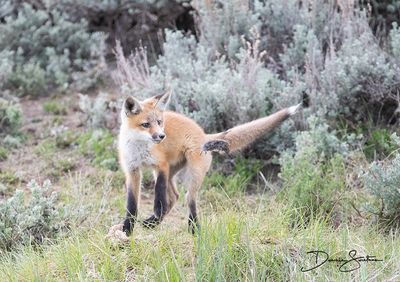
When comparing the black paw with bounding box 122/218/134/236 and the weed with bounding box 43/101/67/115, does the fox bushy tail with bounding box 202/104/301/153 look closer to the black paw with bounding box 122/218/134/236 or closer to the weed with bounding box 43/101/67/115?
the black paw with bounding box 122/218/134/236

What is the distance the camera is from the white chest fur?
5027mm

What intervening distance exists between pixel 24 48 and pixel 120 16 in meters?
1.34

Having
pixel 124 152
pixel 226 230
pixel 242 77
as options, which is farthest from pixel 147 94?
pixel 226 230

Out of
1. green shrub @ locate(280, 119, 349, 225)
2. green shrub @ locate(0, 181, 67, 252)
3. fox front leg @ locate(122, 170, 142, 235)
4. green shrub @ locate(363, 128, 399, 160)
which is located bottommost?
green shrub @ locate(363, 128, 399, 160)

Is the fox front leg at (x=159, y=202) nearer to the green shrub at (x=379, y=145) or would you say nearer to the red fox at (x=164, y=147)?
the red fox at (x=164, y=147)

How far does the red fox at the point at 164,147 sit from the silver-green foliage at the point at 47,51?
136 inches

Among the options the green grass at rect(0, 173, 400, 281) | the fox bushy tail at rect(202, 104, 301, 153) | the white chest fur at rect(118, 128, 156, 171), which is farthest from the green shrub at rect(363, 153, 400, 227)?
the white chest fur at rect(118, 128, 156, 171)

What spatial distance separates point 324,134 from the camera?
A: 629 centimetres

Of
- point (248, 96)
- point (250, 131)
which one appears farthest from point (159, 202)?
point (248, 96)

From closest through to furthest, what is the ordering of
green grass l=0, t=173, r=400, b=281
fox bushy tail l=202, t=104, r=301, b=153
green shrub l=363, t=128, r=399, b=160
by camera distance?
green grass l=0, t=173, r=400, b=281 → fox bushy tail l=202, t=104, r=301, b=153 → green shrub l=363, t=128, r=399, b=160

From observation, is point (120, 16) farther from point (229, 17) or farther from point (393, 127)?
point (393, 127)

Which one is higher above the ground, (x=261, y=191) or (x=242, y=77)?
(x=242, y=77)

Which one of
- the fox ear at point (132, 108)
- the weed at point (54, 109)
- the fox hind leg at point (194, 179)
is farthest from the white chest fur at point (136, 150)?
the weed at point (54, 109)

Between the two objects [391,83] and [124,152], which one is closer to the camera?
[124,152]
